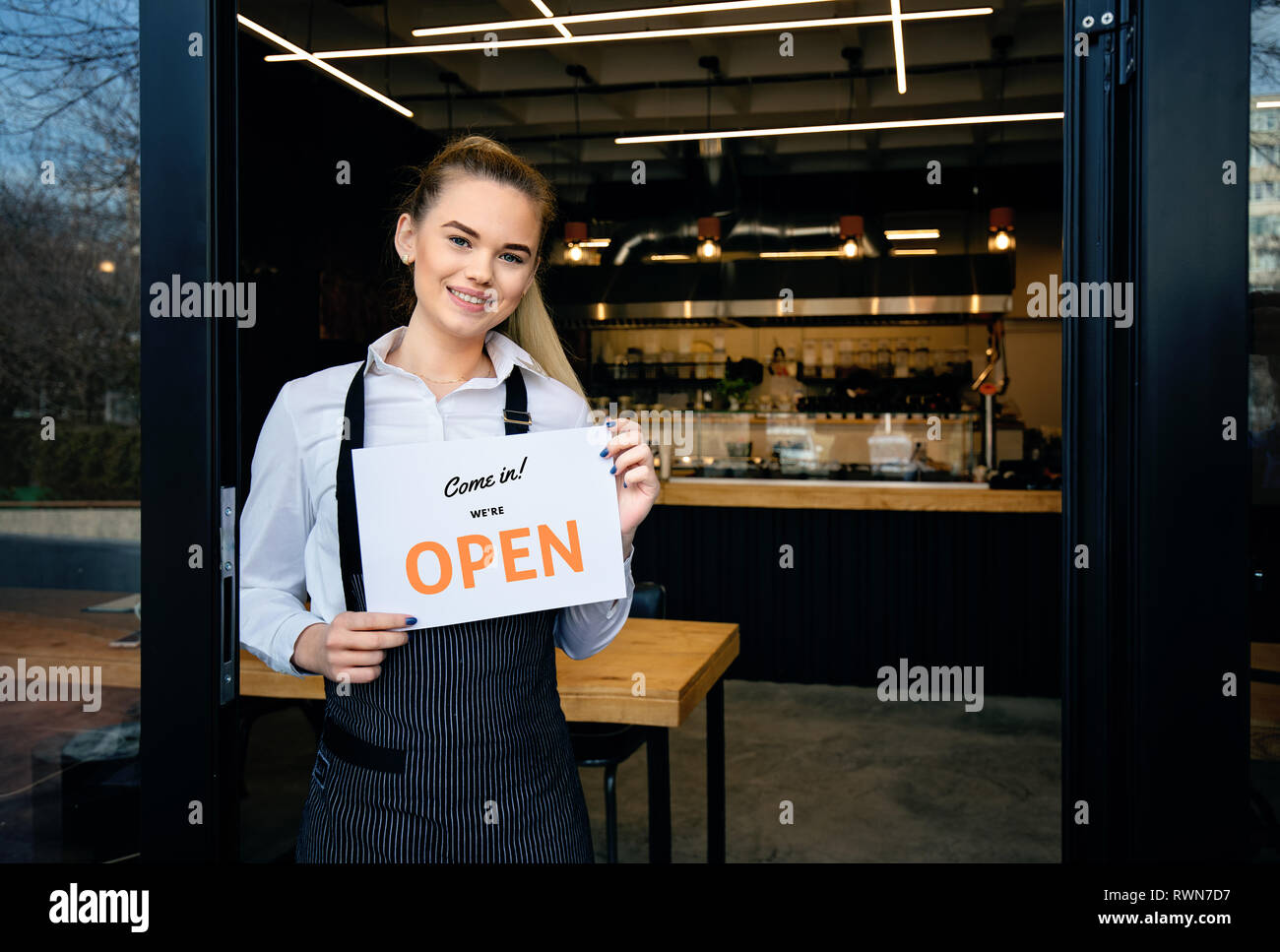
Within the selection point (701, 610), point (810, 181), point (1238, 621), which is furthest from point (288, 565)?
point (810, 181)

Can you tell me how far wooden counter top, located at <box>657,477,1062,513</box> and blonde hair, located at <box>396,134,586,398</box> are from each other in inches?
149

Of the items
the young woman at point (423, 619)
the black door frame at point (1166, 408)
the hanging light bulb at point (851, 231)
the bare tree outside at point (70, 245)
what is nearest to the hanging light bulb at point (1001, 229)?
the hanging light bulb at point (851, 231)

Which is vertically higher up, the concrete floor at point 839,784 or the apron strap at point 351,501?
the apron strap at point 351,501

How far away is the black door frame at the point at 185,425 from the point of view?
123 centimetres

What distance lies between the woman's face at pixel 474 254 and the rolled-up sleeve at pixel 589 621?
25 cm

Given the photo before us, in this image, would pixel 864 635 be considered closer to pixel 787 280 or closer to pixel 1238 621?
pixel 787 280

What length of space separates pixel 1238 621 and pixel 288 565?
129 centimetres

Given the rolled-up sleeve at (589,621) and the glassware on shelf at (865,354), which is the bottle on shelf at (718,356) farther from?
the rolled-up sleeve at (589,621)

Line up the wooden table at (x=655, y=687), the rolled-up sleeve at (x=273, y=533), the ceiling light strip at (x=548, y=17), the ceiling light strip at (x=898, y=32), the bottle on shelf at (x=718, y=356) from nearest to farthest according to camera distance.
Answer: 1. the rolled-up sleeve at (x=273, y=533)
2. the wooden table at (x=655, y=687)
3. the ceiling light strip at (x=548, y=17)
4. the ceiling light strip at (x=898, y=32)
5. the bottle on shelf at (x=718, y=356)

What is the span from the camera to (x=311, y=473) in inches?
52.8

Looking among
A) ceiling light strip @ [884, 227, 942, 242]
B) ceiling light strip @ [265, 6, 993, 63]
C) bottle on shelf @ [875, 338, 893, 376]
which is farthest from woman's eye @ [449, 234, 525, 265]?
bottle on shelf @ [875, 338, 893, 376]

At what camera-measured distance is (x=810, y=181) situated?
8.05 metres

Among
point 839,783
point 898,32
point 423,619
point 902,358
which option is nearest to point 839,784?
point 839,783

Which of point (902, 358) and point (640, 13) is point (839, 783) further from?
point (902, 358)
